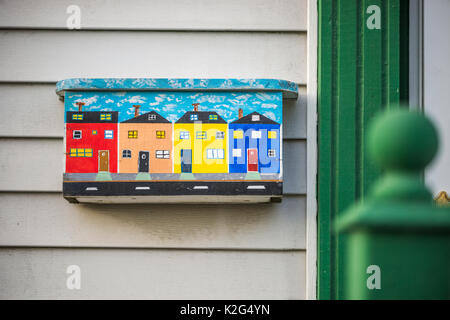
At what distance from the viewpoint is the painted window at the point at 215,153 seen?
265cm

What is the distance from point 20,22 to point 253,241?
144 cm

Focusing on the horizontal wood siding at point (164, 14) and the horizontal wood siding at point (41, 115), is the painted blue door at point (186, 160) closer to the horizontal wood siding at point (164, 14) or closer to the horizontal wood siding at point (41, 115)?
the horizontal wood siding at point (41, 115)

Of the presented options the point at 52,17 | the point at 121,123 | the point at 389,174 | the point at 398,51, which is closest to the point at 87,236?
the point at 121,123

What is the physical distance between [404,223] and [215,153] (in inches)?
69.1

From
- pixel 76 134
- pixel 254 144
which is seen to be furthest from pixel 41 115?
pixel 254 144

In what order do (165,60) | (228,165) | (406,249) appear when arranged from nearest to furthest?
(406,249) < (228,165) < (165,60)

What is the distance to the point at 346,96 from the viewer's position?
277 cm

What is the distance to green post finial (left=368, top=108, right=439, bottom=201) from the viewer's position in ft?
3.15

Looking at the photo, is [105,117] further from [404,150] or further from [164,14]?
[404,150]

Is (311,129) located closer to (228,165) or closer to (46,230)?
(228,165)

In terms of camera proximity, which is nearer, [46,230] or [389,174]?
[389,174]

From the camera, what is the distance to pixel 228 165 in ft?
8.68

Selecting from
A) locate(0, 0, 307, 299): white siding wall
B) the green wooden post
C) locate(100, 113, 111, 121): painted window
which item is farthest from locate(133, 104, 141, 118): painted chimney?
the green wooden post

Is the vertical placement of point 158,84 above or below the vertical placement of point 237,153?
above
